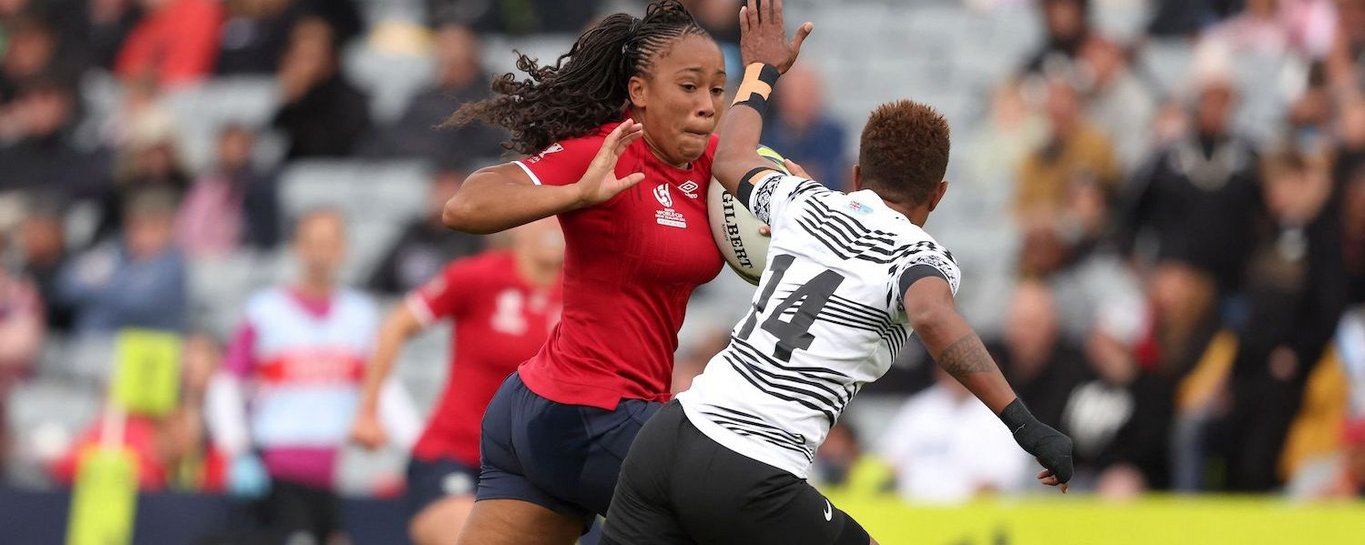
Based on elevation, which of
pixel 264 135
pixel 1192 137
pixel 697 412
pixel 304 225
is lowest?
pixel 697 412

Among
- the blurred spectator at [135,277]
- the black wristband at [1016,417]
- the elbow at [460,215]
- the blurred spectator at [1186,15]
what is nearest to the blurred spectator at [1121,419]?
the blurred spectator at [1186,15]

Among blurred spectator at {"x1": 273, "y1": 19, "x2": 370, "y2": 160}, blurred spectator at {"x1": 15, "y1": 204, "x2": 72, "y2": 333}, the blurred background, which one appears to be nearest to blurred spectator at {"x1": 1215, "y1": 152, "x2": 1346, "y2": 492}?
the blurred background

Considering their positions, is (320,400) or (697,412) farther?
(320,400)

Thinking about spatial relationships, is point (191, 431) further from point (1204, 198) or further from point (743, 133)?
point (743, 133)

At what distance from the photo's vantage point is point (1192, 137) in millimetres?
10695

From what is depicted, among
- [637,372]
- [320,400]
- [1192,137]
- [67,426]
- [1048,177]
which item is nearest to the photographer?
[637,372]

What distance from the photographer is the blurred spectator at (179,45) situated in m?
15.3

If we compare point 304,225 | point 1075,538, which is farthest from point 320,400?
point 1075,538

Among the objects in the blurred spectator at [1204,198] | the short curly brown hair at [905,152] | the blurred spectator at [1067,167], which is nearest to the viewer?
the short curly brown hair at [905,152]

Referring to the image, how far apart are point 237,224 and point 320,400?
4.42m

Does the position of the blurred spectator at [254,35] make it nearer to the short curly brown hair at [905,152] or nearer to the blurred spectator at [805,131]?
the blurred spectator at [805,131]

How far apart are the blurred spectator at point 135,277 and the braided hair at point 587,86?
783 centimetres

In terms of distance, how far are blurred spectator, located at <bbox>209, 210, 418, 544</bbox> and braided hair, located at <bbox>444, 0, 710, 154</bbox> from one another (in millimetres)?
4462

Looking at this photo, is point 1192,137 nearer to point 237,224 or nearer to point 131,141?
point 237,224
